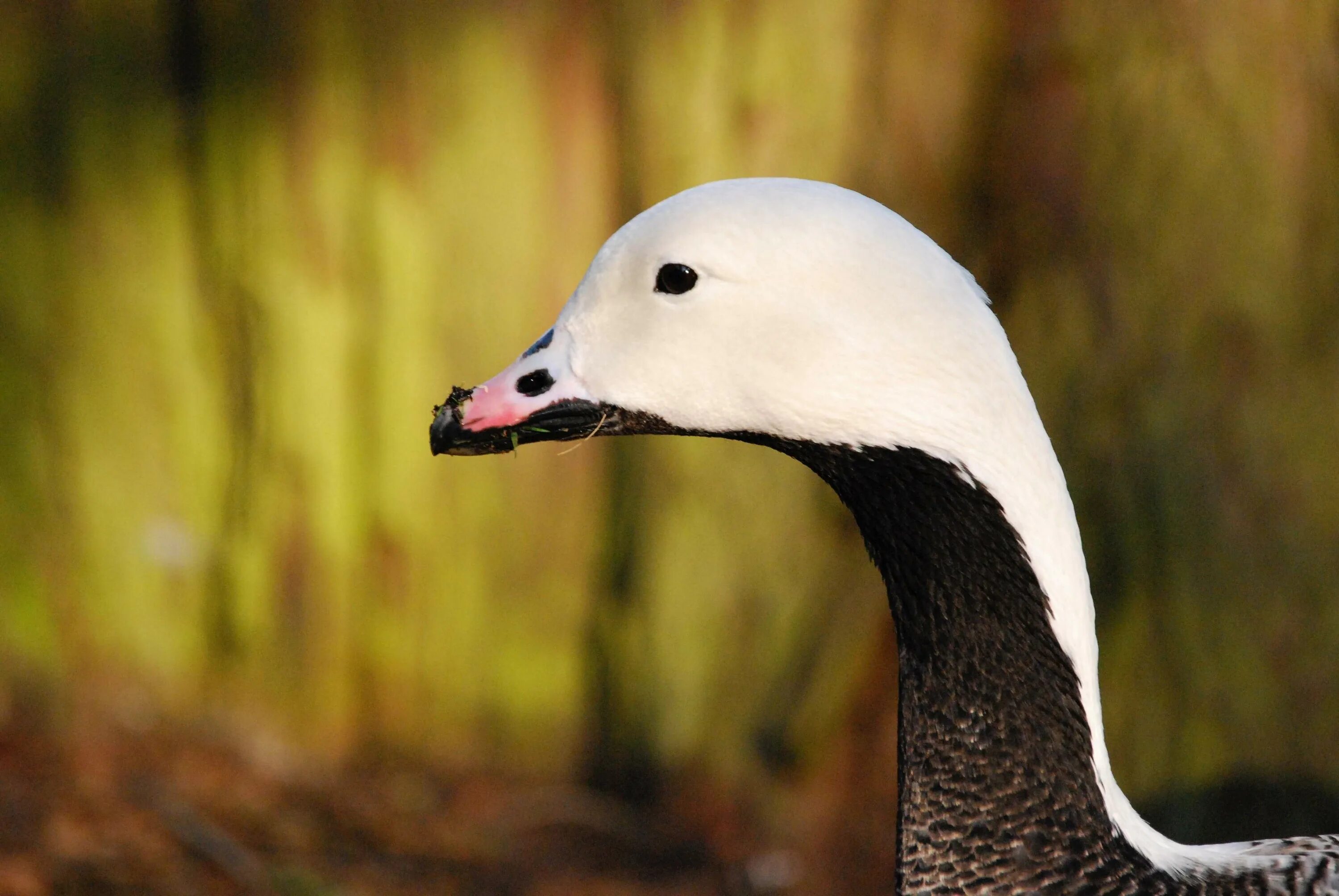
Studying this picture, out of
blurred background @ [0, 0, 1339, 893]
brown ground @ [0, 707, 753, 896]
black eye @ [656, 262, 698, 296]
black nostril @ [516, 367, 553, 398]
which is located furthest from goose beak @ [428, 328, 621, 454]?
brown ground @ [0, 707, 753, 896]

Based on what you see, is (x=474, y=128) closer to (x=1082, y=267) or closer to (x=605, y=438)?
(x=605, y=438)

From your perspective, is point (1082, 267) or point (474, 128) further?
point (474, 128)

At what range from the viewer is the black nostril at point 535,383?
1.56 metres

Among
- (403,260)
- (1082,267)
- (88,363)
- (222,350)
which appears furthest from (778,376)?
(88,363)

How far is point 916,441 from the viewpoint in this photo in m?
1.44

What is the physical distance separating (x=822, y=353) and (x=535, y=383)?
0.37 metres

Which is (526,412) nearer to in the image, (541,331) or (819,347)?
(819,347)

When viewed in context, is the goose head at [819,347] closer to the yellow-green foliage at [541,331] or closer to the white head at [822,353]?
the white head at [822,353]

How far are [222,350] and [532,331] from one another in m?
0.81

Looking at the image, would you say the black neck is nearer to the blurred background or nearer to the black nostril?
the black nostril

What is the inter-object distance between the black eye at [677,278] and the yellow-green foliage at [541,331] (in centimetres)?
138

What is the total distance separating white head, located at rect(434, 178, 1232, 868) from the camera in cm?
142

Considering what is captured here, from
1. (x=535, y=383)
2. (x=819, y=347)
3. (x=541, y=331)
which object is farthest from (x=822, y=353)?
(x=541, y=331)

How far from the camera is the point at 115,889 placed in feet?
9.30
